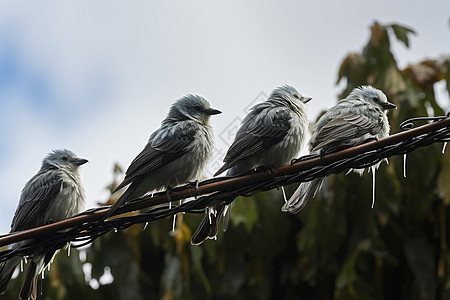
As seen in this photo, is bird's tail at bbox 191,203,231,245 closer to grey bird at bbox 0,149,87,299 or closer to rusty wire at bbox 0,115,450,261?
rusty wire at bbox 0,115,450,261

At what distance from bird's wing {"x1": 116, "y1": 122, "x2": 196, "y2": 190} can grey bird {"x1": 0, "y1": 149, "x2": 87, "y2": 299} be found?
1.12 m

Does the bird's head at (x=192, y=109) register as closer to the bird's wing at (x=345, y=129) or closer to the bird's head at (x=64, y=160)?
the bird's wing at (x=345, y=129)

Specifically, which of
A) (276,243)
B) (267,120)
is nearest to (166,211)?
(267,120)

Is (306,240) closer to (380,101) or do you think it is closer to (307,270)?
(307,270)

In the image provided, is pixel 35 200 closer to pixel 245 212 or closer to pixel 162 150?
pixel 162 150

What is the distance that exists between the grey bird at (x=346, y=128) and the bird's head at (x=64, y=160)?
8.19 feet

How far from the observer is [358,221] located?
25.8 feet

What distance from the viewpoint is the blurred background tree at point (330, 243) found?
7578 mm

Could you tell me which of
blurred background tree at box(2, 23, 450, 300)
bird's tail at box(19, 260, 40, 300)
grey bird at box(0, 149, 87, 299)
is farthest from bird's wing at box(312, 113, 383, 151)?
bird's tail at box(19, 260, 40, 300)

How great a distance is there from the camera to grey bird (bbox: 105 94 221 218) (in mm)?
5512

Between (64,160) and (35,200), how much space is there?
2.48 feet

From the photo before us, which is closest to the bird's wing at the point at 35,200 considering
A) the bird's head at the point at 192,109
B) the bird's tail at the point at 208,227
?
the bird's head at the point at 192,109

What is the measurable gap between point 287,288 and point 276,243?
2.14 ft

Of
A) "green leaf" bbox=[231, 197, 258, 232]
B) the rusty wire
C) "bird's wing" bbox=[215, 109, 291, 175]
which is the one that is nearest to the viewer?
the rusty wire
